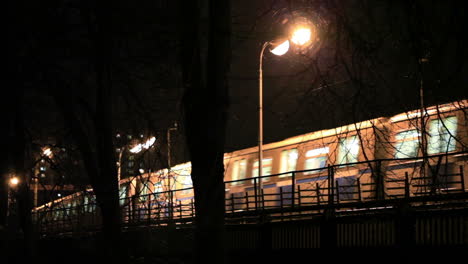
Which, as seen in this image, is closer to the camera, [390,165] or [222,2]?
[222,2]

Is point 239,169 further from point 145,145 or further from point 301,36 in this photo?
point 301,36

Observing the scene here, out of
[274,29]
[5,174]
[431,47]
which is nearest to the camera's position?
[431,47]

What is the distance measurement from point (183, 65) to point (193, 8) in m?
0.77

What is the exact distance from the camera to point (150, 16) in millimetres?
11375

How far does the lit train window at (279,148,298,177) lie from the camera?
82.5 ft

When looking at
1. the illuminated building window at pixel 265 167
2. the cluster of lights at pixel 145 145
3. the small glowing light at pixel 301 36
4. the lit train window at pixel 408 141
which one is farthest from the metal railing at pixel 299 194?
the small glowing light at pixel 301 36

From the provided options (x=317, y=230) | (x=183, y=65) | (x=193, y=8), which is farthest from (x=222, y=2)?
(x=317, y=230)

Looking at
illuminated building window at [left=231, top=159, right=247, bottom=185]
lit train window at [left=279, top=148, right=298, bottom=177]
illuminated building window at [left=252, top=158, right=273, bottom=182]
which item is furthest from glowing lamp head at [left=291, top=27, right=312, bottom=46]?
illuminated building window at [left=231, top=159, right=247, bottom=185]

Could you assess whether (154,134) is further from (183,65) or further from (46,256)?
(46,256)

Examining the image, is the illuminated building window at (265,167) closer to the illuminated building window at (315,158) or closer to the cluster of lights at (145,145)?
the illuminated building window at (315,158)

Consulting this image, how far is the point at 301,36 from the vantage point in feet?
27.8

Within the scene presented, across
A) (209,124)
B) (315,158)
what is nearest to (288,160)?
(315,158)

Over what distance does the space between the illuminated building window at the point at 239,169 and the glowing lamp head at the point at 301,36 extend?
810 inches

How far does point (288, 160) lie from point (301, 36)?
1761 centimetres
